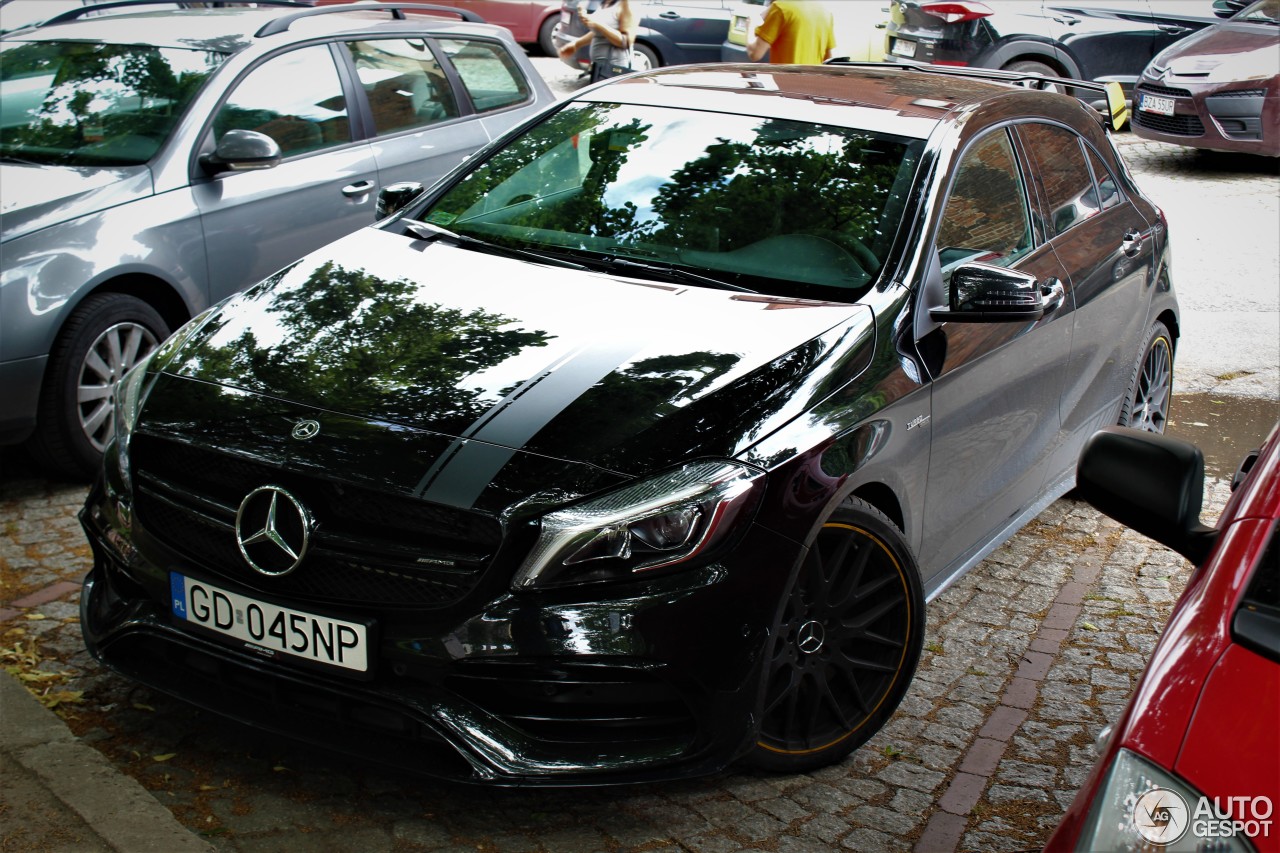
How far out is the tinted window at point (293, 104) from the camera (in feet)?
20.5

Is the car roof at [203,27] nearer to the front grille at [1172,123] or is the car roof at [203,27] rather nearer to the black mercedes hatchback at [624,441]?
the black mercedes hatchback at [624,441]

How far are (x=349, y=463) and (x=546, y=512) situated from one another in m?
0.50

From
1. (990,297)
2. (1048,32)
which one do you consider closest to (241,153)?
(990,297)

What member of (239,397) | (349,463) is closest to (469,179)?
(239,397)

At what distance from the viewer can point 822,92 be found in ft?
15.3

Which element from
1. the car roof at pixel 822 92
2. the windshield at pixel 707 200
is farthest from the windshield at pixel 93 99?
the car roof at pixel 822 92

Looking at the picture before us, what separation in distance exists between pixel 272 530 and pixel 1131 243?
3.52 metres

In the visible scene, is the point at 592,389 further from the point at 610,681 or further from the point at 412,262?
the point at 412,262

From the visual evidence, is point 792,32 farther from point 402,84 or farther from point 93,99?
point 93,99

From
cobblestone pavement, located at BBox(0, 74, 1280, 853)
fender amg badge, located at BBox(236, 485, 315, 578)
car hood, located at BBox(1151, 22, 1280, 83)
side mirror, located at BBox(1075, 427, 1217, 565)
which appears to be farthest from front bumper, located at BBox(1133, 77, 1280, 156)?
fender amg badge, located at BBox(236, 485, 315, 578)

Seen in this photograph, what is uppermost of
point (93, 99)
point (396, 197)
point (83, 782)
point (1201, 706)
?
point (93, 99)

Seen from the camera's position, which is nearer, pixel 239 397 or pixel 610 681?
pixel 610 681

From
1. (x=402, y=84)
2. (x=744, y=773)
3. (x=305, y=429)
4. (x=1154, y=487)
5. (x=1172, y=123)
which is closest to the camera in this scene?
(x=1154, y=487)

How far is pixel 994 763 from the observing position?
151 inches
